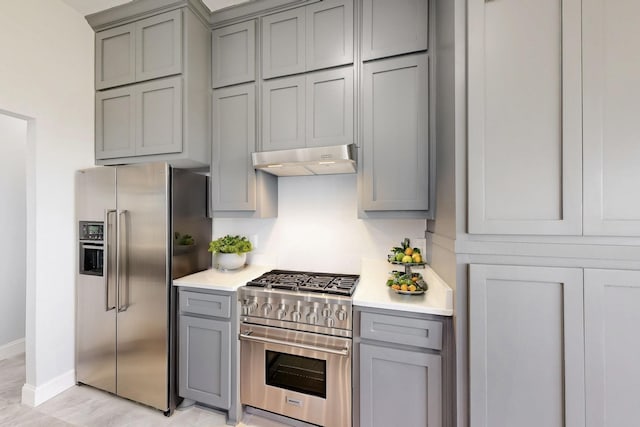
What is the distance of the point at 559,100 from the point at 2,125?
4.49 meters

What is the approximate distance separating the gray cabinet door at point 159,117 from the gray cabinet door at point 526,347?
2214 millimetres

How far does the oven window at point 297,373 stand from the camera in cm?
159

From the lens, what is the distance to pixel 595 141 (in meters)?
1.03

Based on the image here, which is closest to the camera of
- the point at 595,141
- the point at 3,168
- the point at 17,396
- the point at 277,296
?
the point at 595,141

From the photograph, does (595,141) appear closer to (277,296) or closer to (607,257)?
(607,257)

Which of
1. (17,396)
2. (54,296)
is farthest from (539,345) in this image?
(17,396)

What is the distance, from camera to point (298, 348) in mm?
1588

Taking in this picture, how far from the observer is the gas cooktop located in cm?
163

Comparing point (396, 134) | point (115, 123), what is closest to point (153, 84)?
point (115, 123)

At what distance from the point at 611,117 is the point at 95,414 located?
3.41 m

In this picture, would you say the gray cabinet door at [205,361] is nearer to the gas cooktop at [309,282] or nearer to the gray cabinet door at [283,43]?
the gas cooktop at [309,282]

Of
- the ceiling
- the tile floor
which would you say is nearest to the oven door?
the tile floor

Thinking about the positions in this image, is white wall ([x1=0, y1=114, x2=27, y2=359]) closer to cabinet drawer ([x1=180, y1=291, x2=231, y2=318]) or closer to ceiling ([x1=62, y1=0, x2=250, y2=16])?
ceiling ([x1=62, y1=0, x2=250, y2=16])

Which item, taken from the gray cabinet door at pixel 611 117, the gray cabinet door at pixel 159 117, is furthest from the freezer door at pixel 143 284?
the gray cabinet door at pixel 611 117
